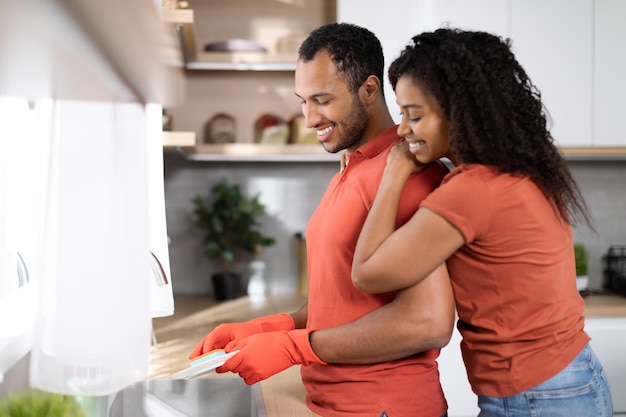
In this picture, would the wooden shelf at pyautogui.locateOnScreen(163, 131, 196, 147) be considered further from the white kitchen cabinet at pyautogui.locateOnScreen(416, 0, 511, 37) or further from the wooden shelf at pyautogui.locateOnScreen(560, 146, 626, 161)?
the wooden shelf at pyautogui.locateOnScreen(560, 146, 626, 161)

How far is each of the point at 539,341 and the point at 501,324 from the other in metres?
0.05

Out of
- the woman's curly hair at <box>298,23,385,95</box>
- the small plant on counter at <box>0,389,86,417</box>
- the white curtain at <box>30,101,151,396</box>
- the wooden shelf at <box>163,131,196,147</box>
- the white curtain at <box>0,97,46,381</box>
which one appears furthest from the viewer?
the wooden shelf at <box>163,131,196,147</box>

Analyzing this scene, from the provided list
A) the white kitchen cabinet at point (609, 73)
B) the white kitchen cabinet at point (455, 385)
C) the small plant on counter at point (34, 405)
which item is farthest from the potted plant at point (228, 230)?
the small plant on counter at point (34, 405)

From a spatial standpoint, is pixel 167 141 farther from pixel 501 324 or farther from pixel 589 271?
pixel 589 271

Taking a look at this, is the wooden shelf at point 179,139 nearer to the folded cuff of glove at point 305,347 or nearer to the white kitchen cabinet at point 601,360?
the white kitchen cabinet at point 601,360

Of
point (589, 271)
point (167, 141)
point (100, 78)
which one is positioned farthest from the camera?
point (589, 271)

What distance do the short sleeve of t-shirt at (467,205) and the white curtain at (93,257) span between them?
1.29 ft

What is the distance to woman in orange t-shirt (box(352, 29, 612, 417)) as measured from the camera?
37.9 inches

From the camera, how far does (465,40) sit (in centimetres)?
100

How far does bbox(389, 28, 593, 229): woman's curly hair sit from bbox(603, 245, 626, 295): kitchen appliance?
79.9 inches

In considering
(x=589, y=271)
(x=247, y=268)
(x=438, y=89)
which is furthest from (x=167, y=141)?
(x=589, y=271)

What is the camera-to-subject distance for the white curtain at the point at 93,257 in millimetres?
590

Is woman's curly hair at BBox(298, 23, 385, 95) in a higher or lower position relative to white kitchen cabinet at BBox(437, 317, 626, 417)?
higher

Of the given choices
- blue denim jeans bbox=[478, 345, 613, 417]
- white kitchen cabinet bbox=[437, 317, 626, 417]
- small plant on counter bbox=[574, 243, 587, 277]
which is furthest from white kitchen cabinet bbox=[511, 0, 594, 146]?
blue denim jeans bbox=[478, 345, 613, 417]
